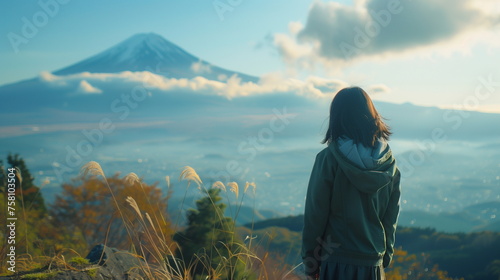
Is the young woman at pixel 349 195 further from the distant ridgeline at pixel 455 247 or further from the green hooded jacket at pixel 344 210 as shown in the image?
the distant ridgeline at pixel 455 247

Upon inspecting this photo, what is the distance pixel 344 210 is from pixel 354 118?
2.13 feet

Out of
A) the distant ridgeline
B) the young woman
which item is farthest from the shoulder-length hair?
the distant ridgeline

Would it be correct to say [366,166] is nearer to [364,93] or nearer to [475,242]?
[364,93]

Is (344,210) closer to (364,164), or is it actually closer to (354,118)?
(364,164)

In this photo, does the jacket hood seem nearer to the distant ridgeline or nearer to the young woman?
the young woman

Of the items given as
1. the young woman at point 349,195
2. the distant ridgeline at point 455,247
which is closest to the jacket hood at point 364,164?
the young woman at point 349,195

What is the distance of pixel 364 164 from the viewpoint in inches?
120

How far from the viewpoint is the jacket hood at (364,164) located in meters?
2.99

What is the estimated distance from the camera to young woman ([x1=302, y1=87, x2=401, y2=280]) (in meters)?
3.06

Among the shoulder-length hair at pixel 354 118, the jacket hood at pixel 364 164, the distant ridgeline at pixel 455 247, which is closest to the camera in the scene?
the jacket hood at pixel 364 164

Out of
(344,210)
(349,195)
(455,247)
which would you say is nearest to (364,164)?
(349,195)

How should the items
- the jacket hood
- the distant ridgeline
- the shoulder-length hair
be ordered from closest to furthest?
the jacket hood, the shoulder-length hair, the distant ridgeline

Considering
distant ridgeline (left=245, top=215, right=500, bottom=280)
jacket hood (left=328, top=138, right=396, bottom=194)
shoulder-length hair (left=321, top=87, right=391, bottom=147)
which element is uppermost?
shoulder-length hair (left=321, top=87, right=391, bottom=147)

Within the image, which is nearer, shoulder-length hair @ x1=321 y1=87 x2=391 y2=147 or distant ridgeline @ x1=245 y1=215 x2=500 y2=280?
shoulder-length hair @ x1=321 y1=87 x2=391 y2=147
